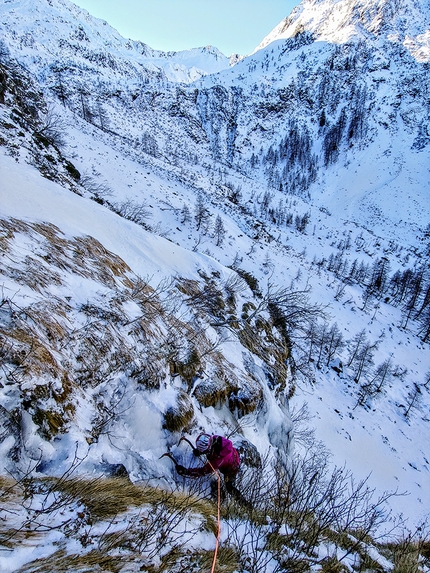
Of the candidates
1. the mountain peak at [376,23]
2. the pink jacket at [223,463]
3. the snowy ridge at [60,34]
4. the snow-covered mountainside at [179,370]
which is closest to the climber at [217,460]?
the pink jacket at [223,463]

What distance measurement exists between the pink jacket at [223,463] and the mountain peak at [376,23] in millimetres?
183537

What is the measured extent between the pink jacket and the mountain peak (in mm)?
183537

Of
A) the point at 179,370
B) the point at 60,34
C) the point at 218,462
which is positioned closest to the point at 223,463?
the point at 218,462

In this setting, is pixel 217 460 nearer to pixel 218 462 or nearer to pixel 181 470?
pixel 218 462

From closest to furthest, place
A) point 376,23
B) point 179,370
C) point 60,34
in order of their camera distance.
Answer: point 179,370 < point 60,34 < point 376,23

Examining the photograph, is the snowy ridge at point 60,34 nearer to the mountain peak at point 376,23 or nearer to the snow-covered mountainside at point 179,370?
the mountain peak at point 376,23

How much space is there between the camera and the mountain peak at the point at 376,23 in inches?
5079

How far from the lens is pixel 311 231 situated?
5838 centimetres

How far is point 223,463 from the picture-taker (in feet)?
11.9

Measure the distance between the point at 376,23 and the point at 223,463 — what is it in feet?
678

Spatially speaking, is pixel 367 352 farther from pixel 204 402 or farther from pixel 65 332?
pixel 65 332

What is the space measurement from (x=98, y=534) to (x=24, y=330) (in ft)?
7.69

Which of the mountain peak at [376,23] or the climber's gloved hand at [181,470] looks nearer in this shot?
the climber's gloved hand at [181,470]

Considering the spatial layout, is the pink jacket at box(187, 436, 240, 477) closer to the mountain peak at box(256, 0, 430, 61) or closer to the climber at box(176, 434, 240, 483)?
the climber at box(176, 434, 240, 483)
